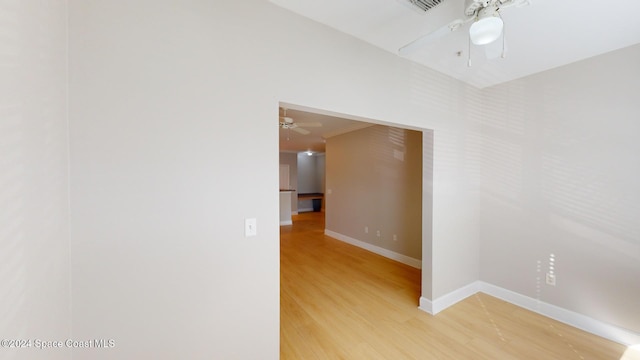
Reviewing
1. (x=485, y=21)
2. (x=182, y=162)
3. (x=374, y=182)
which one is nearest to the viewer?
(x=485, y=21)

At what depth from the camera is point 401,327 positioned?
230cm

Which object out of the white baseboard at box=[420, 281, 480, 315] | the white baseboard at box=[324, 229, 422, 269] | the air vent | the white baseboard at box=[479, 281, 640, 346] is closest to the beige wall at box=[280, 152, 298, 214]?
the white baseboard at box=[324, 229, 422, 269]

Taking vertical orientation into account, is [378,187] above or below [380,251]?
above

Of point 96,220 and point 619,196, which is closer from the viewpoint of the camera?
point 96,220

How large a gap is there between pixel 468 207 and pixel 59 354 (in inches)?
143

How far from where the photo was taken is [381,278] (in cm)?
341

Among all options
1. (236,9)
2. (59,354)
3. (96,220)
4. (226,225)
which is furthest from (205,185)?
(236,9)

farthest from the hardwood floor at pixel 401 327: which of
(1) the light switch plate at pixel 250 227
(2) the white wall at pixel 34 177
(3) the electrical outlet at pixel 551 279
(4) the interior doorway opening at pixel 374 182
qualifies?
(2) the white wall at pixel 34 177

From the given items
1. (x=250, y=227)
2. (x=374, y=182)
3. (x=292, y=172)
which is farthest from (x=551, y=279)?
(x=292, y=172)

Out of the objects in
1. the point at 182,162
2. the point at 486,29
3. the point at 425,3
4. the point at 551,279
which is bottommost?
the point at 551,279

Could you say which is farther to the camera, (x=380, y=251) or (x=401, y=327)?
(x=380, y=251)

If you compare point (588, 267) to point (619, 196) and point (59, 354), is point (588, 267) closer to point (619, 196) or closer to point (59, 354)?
point (619, 196)

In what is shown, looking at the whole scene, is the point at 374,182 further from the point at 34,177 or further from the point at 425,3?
the point at 34,177

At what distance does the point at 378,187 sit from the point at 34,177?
173 inches
